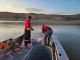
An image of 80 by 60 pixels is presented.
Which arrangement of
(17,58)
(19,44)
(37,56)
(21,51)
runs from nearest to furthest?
(37,56) → (17,58) → (21,51) → (19,44)

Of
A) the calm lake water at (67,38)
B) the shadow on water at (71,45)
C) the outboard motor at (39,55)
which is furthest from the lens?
the calm lake water at (67,38)

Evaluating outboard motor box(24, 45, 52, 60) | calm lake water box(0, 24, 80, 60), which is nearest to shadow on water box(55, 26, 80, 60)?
calm lake water box(0, 24, 80, 60)

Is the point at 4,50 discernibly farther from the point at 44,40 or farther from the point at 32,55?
the point at 44,40

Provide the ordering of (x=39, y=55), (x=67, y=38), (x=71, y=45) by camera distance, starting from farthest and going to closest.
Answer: (x=67, y=38)
(x=71, y=45)
(x=39, y=55)

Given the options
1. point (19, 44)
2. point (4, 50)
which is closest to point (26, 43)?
point (19, 44)

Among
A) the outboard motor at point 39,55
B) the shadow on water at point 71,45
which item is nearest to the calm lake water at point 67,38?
the shadow on water at point 71,45

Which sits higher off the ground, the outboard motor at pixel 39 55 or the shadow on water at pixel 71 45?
the outboard motor at pixel 39 55

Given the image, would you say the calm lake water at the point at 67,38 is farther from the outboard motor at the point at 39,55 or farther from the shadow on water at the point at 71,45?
the outboard motor at the point at 39,55

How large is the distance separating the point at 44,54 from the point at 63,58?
2.14ft

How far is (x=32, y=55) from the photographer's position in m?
8.06

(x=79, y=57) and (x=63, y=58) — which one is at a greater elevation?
(x=63, y=58)

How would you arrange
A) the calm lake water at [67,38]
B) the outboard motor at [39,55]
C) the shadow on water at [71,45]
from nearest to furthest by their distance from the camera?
the outboard motor at [39,55], the shadow on water at [71,45], the calm lake water at [67,38]

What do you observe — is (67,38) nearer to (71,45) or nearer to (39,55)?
(71,45)

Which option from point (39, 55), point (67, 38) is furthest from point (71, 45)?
point (39, 55)
